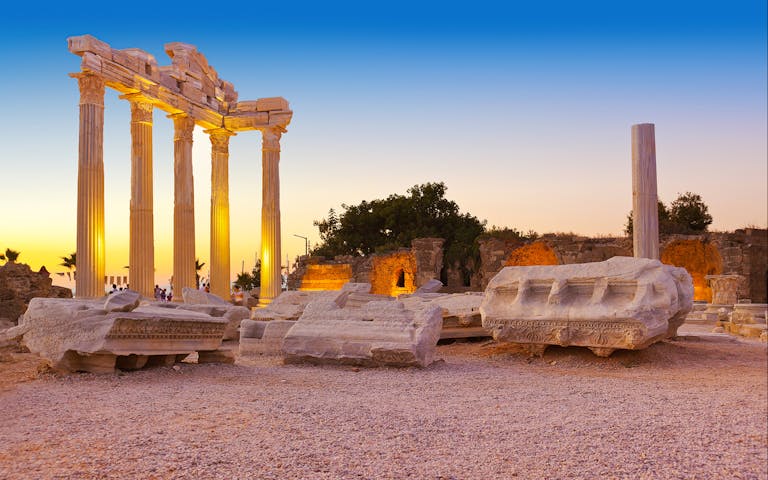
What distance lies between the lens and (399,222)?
127 ft

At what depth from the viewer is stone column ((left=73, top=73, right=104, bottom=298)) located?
14.0 meters

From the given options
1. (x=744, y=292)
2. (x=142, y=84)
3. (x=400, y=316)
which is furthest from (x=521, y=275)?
(x=744, y=292)

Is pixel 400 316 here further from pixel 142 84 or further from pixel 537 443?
pixel 142 84

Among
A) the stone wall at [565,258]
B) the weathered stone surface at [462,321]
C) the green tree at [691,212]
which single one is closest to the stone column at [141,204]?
the weathered stone surface at [462,321]

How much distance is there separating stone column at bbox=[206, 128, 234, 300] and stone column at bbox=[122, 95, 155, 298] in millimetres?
2899

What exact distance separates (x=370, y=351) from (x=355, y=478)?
3.86m

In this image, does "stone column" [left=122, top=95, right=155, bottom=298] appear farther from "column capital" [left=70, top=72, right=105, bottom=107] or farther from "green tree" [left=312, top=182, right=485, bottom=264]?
"green tree" [left=312, top=182, right=485, bottom=264]

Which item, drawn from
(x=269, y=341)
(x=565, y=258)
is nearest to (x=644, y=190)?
(x=269, y=341)

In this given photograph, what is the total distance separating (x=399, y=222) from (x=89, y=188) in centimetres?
2550

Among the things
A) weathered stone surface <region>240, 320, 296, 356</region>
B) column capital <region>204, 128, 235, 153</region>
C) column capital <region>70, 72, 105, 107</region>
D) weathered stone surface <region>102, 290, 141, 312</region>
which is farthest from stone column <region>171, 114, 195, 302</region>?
weathered stone surface <region>102, 290, 141, 312</region>

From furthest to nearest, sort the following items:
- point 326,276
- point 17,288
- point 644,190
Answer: point 326,276 < point 644,190 < point 17,288

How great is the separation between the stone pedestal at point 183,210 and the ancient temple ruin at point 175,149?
25mm

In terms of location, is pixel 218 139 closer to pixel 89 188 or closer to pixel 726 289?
pixel 89 188

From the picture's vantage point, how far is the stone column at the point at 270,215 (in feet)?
62.7
